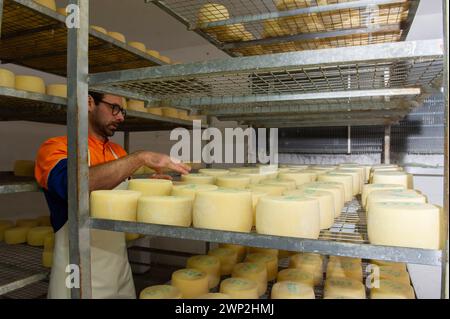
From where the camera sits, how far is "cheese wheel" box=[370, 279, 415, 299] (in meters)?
0.89

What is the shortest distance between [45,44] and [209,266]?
150 centimetres

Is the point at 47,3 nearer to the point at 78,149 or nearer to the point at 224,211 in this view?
the point at 78,149

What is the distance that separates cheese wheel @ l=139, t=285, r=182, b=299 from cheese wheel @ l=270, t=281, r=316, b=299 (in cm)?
27

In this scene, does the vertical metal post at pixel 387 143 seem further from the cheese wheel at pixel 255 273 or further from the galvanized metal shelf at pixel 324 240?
the cheese wheel at pixel 255 273

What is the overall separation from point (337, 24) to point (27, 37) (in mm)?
1528

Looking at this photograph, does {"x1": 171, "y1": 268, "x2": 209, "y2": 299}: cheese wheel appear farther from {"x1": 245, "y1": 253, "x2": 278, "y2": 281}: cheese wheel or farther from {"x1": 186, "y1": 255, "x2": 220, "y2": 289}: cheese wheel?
{"x1": 245, "y1": 253, "x2": 278, "y2": 281}: cheese wheel

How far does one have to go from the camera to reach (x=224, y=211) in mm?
830

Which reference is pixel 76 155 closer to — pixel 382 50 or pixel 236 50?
pixel 382 50

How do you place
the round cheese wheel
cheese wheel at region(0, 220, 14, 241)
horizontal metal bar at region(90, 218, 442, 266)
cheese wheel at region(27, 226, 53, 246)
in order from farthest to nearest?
cheese wheel at region(0, 220, 14, 241) < cheese wheel at region(27, 226, 53, 246) < the round cheese wheel < horizontal metal bar at region(90, 218, 442, 266)

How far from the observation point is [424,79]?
126cm

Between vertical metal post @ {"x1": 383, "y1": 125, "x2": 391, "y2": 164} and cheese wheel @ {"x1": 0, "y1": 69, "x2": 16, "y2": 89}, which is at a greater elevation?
cheese wheel @ {"x1": 0, "y1": 69, "x2": 16, "y2": 89}

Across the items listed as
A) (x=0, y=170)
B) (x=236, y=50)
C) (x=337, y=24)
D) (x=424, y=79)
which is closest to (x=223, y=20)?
(x=236, y=50)

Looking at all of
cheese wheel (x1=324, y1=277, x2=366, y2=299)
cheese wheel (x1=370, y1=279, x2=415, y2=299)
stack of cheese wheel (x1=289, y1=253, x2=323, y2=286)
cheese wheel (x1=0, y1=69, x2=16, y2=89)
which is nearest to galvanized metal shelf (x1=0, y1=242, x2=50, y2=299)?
cheese wheel (x1=0, y1=69, x2=16, y2=89)

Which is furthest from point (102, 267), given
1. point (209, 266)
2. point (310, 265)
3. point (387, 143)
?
point (387, 143)
